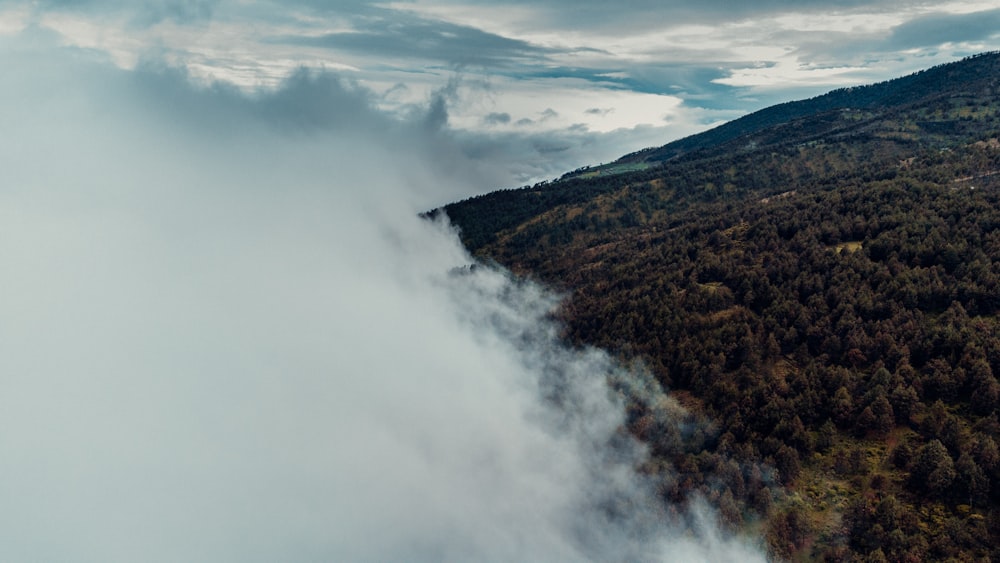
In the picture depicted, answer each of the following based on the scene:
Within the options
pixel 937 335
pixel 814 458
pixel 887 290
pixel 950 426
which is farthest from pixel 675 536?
pixel 887 290

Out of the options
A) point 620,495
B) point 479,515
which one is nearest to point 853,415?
point 620,495

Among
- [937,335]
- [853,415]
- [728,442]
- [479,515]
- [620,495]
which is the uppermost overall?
[937,335]

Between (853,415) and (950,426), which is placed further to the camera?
(853,415)

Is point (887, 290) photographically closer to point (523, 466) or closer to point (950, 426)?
point (950, 426)

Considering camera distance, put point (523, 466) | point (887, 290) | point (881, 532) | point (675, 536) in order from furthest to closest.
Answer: point (523, 466), point (887, 290), point (675, 536), point (881, 532)

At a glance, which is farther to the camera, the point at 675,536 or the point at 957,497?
the point at 675,536

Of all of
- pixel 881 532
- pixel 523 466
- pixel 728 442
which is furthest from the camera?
pixel 523 466

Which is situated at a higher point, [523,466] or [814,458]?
[814,458]

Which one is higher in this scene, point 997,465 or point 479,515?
point 997,465

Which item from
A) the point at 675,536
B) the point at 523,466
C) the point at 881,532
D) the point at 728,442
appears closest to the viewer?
the point at 881,532

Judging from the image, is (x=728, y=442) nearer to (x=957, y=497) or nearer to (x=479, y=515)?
(x=957, y=497)
